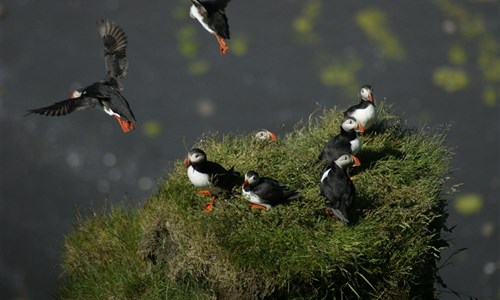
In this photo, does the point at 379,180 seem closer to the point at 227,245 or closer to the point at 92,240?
the point at 227,245

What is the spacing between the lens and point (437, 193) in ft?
26.8

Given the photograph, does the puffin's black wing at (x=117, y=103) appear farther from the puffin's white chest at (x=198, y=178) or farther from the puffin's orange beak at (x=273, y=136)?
the puffin's orange beak at (x=273, y=136)

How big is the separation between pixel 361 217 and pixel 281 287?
2.85 ft

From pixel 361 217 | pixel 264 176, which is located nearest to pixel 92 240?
pixel 264 176

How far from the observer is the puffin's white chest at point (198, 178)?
715 cm

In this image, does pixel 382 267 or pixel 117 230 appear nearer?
pixel 382 267

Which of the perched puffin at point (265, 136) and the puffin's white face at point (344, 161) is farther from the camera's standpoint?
the perched puffin at point (265, 136)

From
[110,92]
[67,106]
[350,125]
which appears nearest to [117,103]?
[110,92]

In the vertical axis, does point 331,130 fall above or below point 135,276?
above

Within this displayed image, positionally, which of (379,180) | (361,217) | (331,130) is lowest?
(361,217)

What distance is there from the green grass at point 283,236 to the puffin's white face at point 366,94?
438 millimetres

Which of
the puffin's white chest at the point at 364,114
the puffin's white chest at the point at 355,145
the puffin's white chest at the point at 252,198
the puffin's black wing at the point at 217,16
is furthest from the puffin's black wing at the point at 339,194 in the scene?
the puffin's black wing at the point at 217,16

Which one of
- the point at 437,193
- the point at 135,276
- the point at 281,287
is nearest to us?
the point at 281,287

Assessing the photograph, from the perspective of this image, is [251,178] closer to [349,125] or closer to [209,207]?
[209,207]
